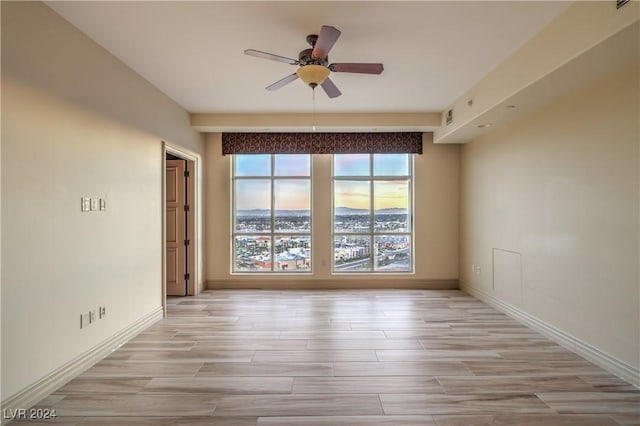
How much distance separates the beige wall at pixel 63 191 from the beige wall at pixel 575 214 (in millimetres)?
4423

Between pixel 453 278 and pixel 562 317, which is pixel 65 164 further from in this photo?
pixel 453 278

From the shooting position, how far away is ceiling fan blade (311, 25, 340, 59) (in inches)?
92.2

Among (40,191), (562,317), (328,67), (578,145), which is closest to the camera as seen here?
(40,191)

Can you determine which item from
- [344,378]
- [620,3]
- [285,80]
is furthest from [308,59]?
[344,378]

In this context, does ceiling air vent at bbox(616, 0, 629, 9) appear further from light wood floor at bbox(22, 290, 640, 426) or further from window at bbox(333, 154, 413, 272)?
window at bbox(333, 154, 413, 272)

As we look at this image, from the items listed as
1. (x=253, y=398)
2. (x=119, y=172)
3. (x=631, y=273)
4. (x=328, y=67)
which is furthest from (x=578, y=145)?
(x=119, y=172)

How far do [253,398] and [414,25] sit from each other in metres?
3.14

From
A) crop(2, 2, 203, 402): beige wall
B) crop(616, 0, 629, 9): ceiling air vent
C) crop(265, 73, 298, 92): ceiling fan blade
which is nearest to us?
crop(616, 0, 629, 9): ceiling air vent

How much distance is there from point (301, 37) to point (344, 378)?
2873 mm

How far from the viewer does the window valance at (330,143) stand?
18.7 feet

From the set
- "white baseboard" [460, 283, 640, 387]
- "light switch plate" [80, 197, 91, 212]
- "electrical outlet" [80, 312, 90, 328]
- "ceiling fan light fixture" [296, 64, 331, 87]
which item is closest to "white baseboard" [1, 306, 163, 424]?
"electrical outlet" [80, 312, 90, 328]

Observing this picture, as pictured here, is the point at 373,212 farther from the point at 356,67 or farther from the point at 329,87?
the point at 356,67

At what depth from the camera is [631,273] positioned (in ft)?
8.63

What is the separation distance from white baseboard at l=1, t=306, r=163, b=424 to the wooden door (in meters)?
1.63
